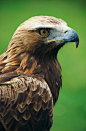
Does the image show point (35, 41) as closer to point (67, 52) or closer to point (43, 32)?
point (43, 32)

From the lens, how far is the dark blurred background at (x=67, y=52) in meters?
5.58

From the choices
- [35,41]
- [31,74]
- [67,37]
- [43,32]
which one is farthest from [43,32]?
[31,74]

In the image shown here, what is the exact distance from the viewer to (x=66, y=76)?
7312mm

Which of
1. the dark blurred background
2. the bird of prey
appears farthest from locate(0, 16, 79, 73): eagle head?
the dark blurred background

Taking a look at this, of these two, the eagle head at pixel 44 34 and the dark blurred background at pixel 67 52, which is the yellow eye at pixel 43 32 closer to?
the eagle head at pixel 44 34

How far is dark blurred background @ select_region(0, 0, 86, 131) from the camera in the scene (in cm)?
558

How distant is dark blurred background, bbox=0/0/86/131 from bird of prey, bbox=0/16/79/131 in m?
2.70

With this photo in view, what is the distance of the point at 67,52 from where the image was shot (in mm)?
8438

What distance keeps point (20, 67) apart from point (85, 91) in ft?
13.4

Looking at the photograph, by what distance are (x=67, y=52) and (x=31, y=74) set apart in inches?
229

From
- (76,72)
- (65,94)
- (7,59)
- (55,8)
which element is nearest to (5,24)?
(55,8)

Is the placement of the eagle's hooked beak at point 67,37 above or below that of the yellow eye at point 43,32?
below

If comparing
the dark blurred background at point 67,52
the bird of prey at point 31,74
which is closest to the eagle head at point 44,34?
the bird of prey at point 31,74

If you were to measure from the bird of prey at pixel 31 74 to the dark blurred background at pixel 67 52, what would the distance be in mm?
2699
